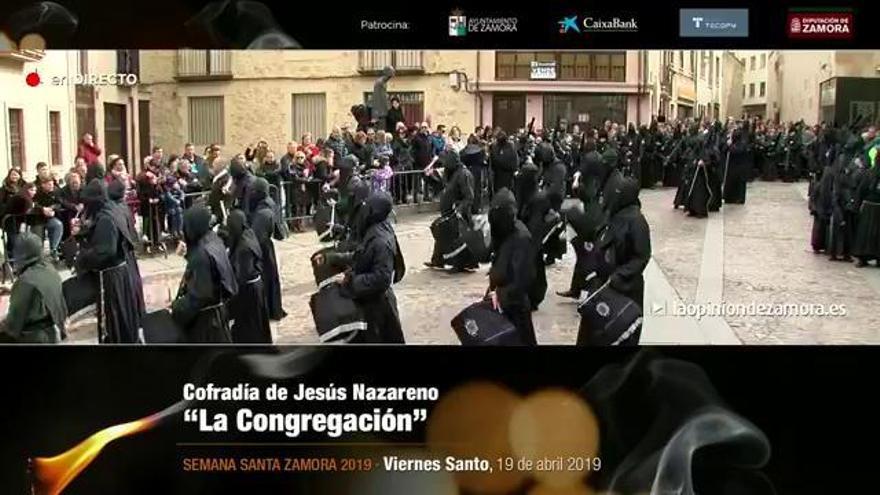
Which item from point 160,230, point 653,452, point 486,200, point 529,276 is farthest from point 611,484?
point 160,230

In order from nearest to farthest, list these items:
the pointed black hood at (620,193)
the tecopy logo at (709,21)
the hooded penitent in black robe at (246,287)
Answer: the tecopy logo at (709,21), the hooded penitent in black robe at (246,287), the pointed black hood at (620,193)

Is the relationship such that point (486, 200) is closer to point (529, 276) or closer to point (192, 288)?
point (529, 276)

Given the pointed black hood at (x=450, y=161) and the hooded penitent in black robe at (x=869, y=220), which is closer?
the hooded penitent in black robe at (x=869, y=220)

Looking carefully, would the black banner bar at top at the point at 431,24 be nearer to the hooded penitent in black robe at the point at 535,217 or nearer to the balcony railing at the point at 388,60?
the balcony railing at the point at 388,60

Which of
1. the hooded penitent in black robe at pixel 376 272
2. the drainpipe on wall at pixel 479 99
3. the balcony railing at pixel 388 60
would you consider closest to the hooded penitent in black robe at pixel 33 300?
the hooded penitent in black robe at pixel 376 272

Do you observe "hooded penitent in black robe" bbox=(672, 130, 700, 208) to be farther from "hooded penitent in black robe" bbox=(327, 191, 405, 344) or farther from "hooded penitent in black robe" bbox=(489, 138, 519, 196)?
"hooded penitent in black robe" bbox=(327, 191, 405, 344)

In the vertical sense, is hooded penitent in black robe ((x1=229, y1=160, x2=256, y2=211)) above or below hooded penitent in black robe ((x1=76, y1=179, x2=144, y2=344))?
above

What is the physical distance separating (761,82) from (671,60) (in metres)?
0.35

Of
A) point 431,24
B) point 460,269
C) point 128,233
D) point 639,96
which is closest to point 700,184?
point 639,96

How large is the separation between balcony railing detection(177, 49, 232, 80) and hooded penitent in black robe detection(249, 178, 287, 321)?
14.1 inches

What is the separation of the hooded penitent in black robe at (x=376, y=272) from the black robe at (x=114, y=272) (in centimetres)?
62

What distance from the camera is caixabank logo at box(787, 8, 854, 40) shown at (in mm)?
2841

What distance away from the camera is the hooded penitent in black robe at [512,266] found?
291 centimetres

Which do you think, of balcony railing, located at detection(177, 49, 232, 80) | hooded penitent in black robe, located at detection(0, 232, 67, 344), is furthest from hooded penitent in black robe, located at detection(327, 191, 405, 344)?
hooded penitent in black robe, located at detection(0, 232, 67, 344)
